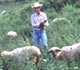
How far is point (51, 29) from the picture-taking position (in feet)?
48.9

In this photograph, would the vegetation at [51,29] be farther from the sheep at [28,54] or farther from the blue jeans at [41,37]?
the blue jeans at [41,37]

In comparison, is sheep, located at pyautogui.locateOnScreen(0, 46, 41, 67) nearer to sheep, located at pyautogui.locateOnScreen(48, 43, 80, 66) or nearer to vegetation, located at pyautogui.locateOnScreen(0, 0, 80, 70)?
vegetation, located at pyautogui.locateOnScreen(0, 0, 80, 70)

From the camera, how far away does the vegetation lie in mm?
9795

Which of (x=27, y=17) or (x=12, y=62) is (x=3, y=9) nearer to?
(x=27, y=17)

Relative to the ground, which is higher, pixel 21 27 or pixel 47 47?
pixel 47 47

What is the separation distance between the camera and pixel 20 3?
2675 cm

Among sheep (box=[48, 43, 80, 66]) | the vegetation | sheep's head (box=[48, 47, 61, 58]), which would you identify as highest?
sheep (box=[48, 43, 80, 66])

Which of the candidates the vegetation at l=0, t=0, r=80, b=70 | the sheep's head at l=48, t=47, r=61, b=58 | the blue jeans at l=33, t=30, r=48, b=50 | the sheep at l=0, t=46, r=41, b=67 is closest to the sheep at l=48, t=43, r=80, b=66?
the sheep's head at l=48, t=47, r=61, b=58

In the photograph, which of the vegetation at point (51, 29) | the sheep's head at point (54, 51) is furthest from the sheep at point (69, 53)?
the vegetation at point (51, 29)

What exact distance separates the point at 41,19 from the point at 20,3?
15.3 meters

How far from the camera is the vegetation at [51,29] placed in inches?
386

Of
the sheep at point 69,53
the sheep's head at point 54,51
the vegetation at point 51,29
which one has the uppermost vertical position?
the sheep at point 69,53

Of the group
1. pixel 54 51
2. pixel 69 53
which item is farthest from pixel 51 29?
pixel 69 53

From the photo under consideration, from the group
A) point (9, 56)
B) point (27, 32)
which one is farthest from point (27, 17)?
point (9, 56)
